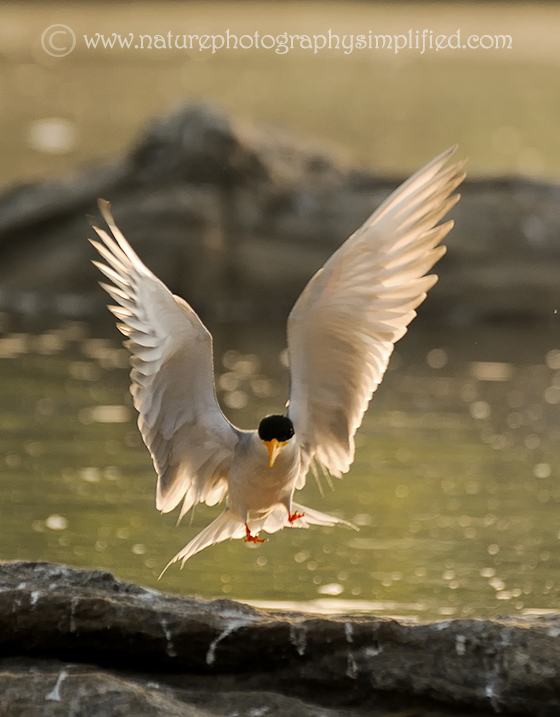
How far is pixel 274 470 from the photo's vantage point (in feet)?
18.6

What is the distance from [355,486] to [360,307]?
2774 millimetres

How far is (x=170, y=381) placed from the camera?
18.3 feet

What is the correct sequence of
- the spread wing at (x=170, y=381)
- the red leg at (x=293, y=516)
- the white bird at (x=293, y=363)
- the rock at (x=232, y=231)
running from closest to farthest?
the spread wing at (x=170, y=381) < the white bird at (x=293, y=363) < the red leg at (x=293, y=516) < the rock at (x=232, y=231)

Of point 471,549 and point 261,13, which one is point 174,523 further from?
point 261,13

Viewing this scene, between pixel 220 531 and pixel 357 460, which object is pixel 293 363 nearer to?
pixel 220 531

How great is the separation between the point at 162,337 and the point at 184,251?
26.9 feet

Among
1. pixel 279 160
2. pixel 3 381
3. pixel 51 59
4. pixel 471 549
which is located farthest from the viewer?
pixel 51 59

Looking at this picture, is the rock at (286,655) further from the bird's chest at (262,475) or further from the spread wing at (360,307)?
the spread wing at (360,307)

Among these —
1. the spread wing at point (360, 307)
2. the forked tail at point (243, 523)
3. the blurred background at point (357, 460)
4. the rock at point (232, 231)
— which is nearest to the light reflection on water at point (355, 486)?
the blurred background at point (357, 460)

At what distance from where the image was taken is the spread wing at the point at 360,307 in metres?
5.55

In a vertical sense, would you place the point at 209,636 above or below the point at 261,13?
below

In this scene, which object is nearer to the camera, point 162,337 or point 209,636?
point 209,636

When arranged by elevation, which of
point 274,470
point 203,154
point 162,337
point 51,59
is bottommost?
point 274,470

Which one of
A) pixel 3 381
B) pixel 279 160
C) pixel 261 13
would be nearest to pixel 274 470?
pixel 3 381
